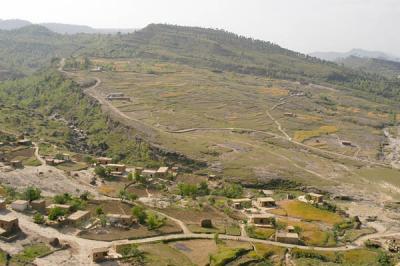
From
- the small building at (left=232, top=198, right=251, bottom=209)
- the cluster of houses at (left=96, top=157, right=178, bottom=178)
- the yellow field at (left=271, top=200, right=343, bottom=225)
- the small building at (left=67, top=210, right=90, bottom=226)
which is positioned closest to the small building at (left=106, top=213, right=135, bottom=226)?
the small building at (left=67, top=210, right=90, bottom=226)

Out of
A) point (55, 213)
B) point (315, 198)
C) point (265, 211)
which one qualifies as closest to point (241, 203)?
point (265, 211)

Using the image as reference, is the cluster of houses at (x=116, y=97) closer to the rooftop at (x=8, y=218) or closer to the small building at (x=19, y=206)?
the small building at (x=19, y=206)

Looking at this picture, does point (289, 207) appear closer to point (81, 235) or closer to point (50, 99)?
point (81, 235)

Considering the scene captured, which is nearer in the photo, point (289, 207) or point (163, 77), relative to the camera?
point (289, 207)

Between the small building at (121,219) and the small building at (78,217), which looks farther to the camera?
the small building at (121,219)

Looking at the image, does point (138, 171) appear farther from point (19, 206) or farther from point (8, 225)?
point (8, 225)

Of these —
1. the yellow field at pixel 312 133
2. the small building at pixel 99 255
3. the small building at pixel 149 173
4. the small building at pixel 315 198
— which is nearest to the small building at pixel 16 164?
the small building at pixel 149 173

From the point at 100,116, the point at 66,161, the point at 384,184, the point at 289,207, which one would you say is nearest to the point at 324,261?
the point at 289,207
